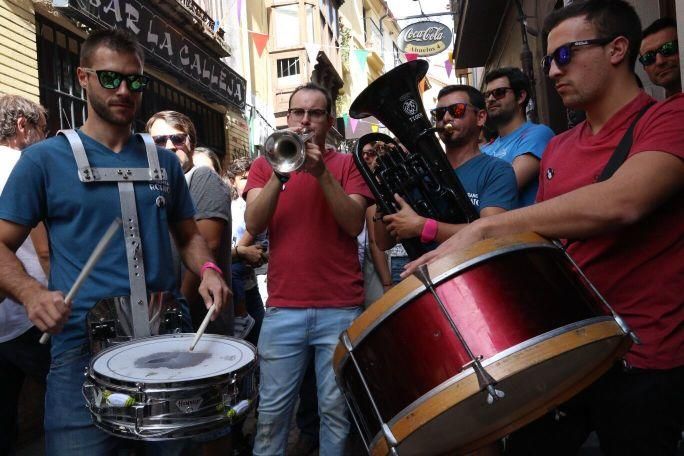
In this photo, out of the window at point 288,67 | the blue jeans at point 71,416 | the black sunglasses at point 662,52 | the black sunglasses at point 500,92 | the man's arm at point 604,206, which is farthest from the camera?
the window at point 288,67

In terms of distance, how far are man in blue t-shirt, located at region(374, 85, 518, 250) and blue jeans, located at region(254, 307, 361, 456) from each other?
0.55 m

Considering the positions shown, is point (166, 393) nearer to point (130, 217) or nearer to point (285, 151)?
point (130, 217)

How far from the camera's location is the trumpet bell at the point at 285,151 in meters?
2.62

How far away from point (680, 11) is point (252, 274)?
324cm

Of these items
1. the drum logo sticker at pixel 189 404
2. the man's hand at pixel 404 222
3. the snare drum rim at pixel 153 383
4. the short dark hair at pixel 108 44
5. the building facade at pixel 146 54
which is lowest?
the drum logo sticker at pixel 189 404

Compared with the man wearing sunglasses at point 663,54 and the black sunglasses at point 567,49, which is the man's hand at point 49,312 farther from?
the man wearing sunglasses at point 663,54

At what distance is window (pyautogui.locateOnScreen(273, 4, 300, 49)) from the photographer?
1828cm

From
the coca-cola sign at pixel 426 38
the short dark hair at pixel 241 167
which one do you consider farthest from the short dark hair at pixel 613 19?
the coca-cola sign at pixel 426 38

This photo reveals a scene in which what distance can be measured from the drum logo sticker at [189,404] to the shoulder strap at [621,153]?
1421mm

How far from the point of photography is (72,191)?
2.11 meters

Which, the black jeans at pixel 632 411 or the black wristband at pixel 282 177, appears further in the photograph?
the black wristband at pixel 282 177

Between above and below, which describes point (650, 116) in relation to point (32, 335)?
above

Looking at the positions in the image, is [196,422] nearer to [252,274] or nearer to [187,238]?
[187,238]

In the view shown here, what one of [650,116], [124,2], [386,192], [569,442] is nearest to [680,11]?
[650,116]
